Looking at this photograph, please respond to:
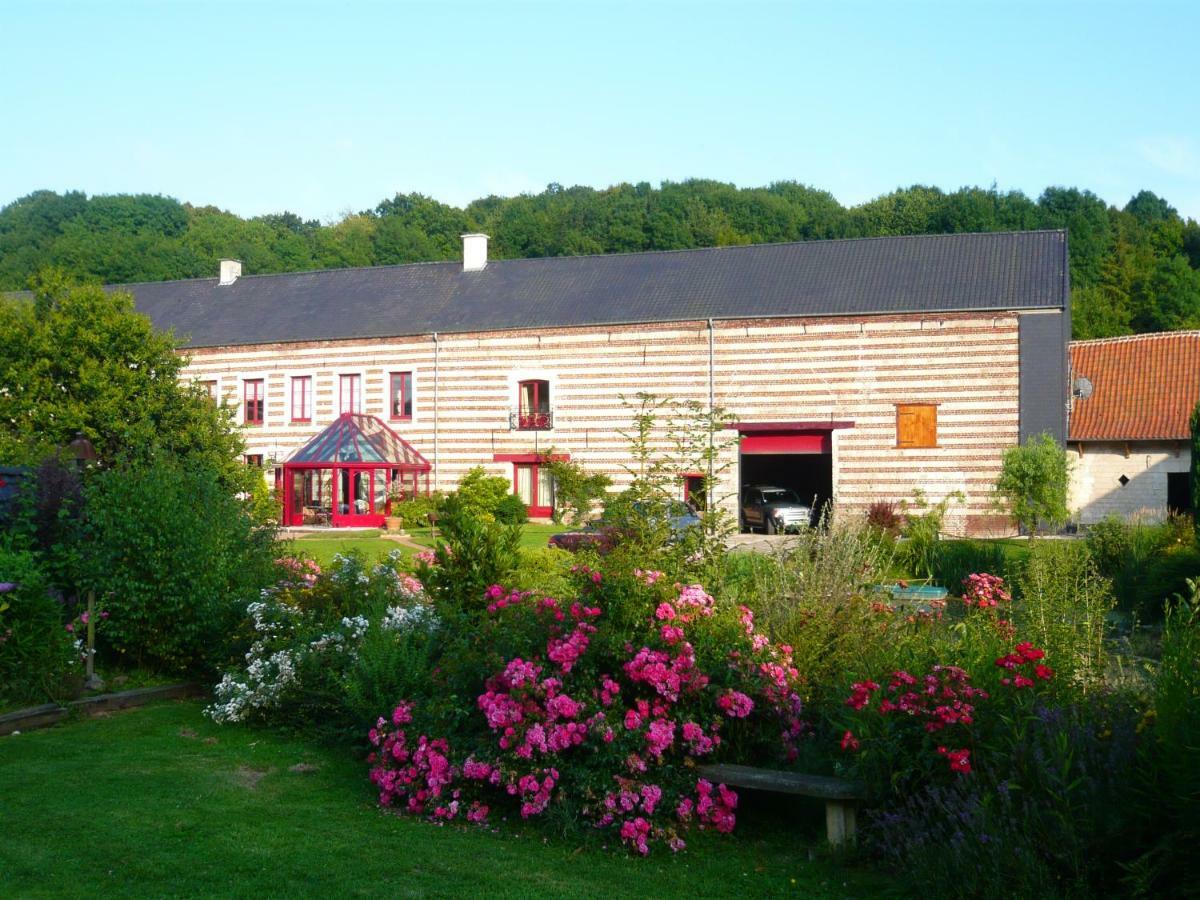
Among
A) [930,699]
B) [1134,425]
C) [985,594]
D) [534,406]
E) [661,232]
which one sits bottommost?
[930,699]

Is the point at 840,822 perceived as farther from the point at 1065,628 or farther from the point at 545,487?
the point at 545,487

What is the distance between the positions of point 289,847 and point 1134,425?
99.4 feet

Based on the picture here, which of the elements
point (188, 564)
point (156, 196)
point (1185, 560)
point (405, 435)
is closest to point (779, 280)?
point (405, 435)

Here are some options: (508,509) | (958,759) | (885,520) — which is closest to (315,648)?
(958,759)

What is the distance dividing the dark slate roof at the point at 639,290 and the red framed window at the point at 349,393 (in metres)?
1.41

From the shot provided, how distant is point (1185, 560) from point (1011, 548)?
284 inches

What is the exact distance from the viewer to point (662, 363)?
109 ft

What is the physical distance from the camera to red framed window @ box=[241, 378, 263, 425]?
1490 inches

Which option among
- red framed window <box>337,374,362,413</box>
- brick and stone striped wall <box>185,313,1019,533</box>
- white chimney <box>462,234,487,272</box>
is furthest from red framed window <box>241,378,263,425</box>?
white chimney <box>462,234,487,272</box>

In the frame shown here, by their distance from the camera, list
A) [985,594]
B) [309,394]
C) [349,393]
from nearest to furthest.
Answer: [985,594] → [349,393] → [309,394]

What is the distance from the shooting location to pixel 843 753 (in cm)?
629

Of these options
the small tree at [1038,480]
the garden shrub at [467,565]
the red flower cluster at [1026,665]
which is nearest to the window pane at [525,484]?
A: the small tree at [1038,480]

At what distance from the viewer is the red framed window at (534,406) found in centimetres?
3478

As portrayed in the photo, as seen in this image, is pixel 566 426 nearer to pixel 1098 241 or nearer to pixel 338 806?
pixel 338 806
